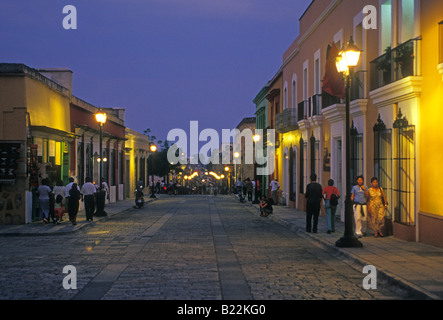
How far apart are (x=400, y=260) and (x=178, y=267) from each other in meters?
4.14

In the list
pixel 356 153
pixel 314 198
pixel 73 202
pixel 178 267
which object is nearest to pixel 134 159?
pixel 73 202

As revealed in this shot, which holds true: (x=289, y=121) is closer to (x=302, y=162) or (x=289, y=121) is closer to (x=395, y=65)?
(x=302, y=162)

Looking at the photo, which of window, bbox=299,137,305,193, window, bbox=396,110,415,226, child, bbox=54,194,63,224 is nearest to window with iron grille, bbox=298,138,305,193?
window, bbox=299,137,305,193

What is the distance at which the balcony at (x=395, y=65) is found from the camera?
47.4ft

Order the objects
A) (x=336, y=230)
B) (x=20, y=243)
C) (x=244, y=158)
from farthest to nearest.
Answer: (x=244, y=158), (x=336, y=230), (x=20, y=243)

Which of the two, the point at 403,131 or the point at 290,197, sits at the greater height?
the point at 403,131

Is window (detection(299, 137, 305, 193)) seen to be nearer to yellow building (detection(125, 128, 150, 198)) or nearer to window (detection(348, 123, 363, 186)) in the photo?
window (detection(348, 123, 363, 186))

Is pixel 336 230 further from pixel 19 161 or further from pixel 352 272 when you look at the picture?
pixel 19 161

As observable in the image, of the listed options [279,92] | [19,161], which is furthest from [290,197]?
[19,161]

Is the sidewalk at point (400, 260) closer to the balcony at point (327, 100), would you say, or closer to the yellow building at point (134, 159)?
the balcony at point (327, 100)

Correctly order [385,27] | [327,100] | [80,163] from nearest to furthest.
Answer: [385,27] < [327,100] < [80,163]

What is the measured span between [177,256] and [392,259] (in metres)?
4.28

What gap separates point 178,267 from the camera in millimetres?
10805

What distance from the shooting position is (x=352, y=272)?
10.5m
